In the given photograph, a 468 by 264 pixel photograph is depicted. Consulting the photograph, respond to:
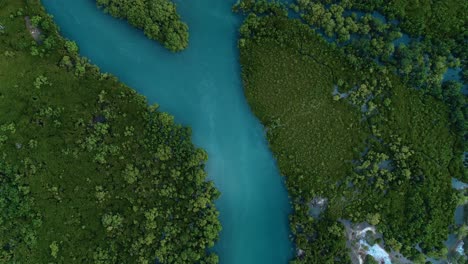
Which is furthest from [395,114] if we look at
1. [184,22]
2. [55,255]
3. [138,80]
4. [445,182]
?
[55,255]

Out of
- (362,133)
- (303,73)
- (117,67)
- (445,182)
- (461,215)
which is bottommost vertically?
(461,215)

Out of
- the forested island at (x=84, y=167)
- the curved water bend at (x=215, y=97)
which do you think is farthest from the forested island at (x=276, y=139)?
the curved water bend at (x=215, y=97)

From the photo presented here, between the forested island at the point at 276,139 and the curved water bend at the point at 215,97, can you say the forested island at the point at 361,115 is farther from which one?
the curved water bend at the point at 215,97

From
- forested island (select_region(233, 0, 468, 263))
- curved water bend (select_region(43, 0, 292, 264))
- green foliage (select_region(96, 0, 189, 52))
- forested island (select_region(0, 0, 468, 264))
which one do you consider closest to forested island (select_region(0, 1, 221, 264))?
forested island (select_region(0, 0, 468, 264))

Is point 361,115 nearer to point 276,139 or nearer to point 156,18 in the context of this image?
point 276,139

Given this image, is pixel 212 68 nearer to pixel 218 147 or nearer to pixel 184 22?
pixel 184 22
